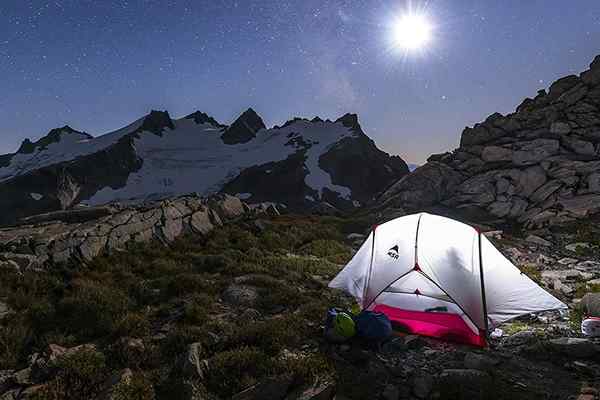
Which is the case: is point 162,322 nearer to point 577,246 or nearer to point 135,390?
point 135,390

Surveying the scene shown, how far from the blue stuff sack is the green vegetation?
0.83 meters

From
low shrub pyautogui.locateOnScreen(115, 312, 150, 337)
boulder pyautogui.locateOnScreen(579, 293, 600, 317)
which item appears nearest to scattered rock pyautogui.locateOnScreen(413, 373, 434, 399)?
low shrub pyautogui.locateOnScreen(115, 312, 150, 337)

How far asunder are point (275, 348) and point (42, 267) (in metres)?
8.10

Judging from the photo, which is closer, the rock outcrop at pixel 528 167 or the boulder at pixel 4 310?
the boulder at pixel 4 310

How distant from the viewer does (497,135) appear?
42969mm

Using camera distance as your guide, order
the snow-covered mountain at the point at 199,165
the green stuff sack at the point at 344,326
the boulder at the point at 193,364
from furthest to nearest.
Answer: the snow-covered mountain at the point at 199,165, the green stuff sack at the point at 344,326, the boulder at the point at 193,364

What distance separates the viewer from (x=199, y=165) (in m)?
150

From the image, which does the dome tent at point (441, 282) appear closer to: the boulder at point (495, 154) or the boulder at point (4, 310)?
the boulder at point (4, 310)

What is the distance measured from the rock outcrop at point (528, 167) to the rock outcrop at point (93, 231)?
2357cm

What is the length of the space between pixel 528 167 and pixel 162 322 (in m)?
37.3

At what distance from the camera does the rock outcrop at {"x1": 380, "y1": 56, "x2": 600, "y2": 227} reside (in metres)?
28.6

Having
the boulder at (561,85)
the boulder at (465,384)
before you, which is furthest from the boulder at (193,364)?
the boulder at (561,85)

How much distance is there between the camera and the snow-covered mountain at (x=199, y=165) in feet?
353

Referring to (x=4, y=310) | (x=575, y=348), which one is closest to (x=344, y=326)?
(x=575, y=348)
